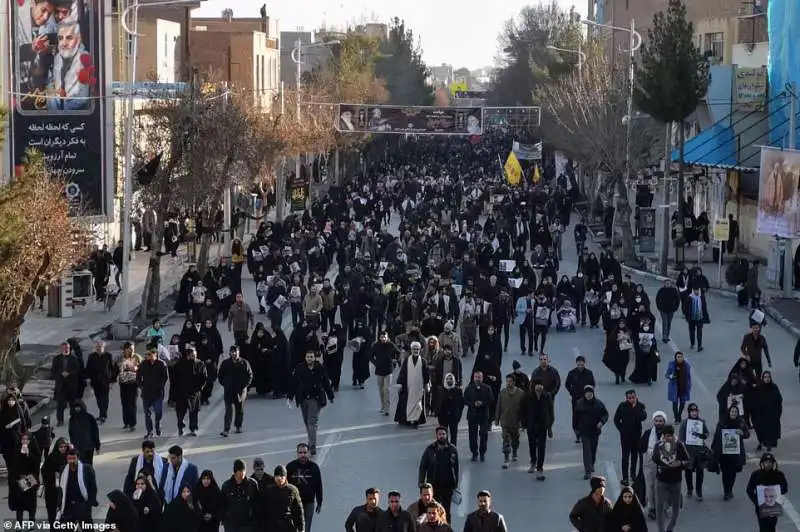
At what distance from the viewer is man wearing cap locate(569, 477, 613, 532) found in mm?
13625

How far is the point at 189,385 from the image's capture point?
68.3 feet

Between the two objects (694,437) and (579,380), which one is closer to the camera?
(694,437)

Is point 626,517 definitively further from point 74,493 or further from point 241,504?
point 74,493

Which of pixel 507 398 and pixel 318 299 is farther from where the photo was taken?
pixel 318 299

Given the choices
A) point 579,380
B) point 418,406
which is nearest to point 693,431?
point 579,380

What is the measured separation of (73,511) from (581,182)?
200ft

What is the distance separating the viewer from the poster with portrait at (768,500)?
49.6 feet

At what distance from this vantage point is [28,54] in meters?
34.8

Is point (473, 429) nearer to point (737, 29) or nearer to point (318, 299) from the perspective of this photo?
point (318, 299)

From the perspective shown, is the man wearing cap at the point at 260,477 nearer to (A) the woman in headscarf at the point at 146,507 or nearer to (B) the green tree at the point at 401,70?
(A) the woman in headscarf at the point at 146,507

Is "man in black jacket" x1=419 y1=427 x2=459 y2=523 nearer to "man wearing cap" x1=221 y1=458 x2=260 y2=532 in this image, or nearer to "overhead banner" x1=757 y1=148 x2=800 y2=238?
"man wearing cap" x1=221 y1=458 x2=260 y2=532

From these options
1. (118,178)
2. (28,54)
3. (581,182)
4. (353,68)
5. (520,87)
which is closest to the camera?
(28,54)

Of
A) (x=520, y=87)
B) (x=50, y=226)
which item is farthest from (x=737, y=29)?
(x=520, y=87)

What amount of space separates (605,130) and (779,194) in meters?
15.3
